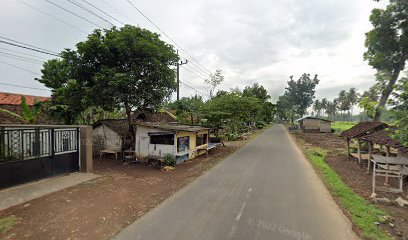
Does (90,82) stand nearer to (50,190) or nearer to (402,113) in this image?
(50,190)

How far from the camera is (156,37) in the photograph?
13.5 metres

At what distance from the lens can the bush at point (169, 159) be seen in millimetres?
12195

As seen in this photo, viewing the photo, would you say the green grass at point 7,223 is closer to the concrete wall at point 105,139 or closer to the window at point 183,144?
the window at point 183,144

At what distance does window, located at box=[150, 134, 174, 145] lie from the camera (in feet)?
43.0

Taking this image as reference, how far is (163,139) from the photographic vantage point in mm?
13266

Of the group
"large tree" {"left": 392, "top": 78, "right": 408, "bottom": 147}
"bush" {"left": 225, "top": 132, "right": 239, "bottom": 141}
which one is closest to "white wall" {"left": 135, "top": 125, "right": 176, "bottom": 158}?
"large tree" {"left": 392, "top": 78, "right": 408, "bottom": 147}

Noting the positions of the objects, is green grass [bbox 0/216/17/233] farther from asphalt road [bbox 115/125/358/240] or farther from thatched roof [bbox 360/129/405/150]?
thatched roof [bbox 360/129/405/150]

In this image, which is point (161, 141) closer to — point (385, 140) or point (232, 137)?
point (385, 140)

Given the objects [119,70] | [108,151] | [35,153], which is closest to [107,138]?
A: [108,151]

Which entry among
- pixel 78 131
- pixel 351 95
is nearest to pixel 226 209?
pixel 78 131

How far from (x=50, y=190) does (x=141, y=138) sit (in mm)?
6373

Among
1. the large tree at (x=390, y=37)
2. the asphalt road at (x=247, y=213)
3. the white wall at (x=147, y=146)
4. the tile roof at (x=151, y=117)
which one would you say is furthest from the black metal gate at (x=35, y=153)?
the large tree at (x=390, y=37)

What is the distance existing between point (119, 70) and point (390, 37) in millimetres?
22653

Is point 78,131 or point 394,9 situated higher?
point 394,9
